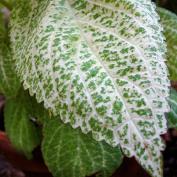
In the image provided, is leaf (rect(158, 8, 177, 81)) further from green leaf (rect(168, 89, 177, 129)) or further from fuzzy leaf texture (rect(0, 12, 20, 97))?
fuzzy leaf texture (rect(0, 12, 20, 97))

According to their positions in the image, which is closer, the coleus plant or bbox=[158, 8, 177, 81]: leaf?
the coleus plant

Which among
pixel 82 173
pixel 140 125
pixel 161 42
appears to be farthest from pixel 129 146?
pixel 82 173

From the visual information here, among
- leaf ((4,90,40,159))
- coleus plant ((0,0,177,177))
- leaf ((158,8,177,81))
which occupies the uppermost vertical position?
coleus plant ((0,0,177,177))

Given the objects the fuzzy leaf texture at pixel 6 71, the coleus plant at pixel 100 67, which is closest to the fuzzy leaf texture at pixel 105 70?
the coleus plant at pixel 100 67

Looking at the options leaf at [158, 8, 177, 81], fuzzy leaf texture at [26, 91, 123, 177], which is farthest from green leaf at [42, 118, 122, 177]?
leaf at [158, 8, 177, 81]

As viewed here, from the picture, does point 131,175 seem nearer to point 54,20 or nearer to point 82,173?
point 82,173

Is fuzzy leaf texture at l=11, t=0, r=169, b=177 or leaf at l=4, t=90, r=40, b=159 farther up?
fuzzy leaf texture at l=11, t=0, r=169, b=177

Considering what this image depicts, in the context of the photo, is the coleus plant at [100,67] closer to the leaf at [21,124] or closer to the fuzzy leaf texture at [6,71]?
the fuzzy leaf texture at [6,71]

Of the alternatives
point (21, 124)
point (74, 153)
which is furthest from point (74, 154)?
point (21, 124)

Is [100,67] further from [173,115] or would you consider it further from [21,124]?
[21,124]
